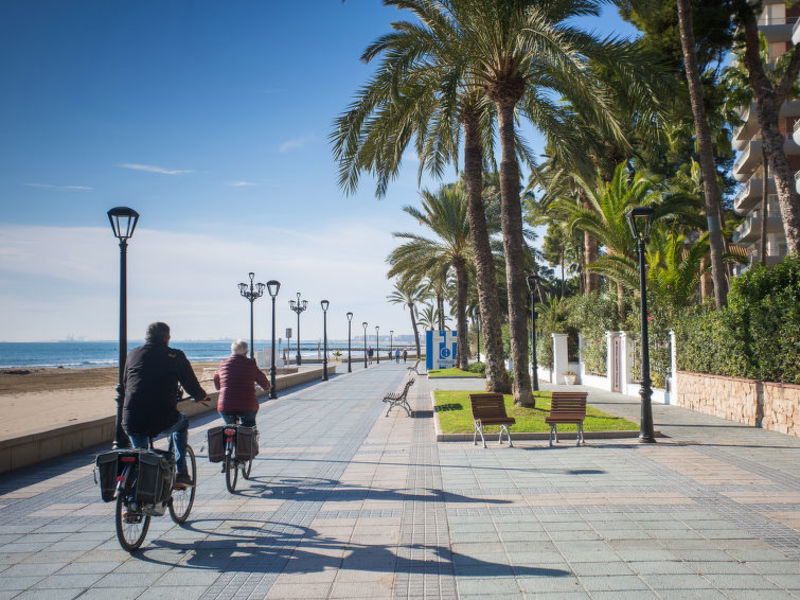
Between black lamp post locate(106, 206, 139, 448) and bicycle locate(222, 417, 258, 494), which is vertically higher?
black lamp post locate(106, 206, 139, 448)

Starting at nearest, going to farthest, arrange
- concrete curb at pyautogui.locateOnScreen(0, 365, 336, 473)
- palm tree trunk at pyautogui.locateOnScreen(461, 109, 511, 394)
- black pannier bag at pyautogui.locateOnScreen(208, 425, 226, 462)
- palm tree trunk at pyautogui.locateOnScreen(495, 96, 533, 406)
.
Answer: black pannier bag at pyautogui.locateOnScreen(208, 425, 226, 462) → concrete curb at pyautogui.locateOnScreen(0, 365, 336, 473) → palm tree trunk at pyautogui.locateOnScreen(495, 96, 533, 406) → palm tree trunk at pyautogui.locateOnScreen(461, 109, 511, 394)

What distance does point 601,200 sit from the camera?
21516 millimetres

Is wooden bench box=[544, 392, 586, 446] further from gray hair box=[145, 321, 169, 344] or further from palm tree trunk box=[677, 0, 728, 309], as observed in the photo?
palm tree trunk box=[677, 0, 728, 309]

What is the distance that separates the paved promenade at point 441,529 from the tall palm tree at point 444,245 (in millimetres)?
20376

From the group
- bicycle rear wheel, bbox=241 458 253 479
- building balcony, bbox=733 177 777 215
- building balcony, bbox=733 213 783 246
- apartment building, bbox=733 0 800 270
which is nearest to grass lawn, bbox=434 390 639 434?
bicycle rear wheel, bbox=241 458 253 479

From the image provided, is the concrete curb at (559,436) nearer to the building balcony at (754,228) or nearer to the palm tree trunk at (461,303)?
the palm tree trunk at (461,303)

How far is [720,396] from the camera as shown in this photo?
1387 centimetres

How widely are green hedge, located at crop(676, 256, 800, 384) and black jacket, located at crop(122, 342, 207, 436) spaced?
1091 cm

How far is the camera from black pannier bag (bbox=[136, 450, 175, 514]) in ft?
16.2

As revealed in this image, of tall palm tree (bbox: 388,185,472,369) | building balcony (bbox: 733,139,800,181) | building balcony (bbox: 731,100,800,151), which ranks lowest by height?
tall palm tree (bbox: 388,185,472,369)

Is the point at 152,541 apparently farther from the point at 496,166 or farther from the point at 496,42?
the point at 496,166

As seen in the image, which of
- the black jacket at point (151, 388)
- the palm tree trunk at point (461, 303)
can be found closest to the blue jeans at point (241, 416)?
the black jacket at point (151, 388)

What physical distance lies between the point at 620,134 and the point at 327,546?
452 inches

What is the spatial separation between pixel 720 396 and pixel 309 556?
1226 centimetres
